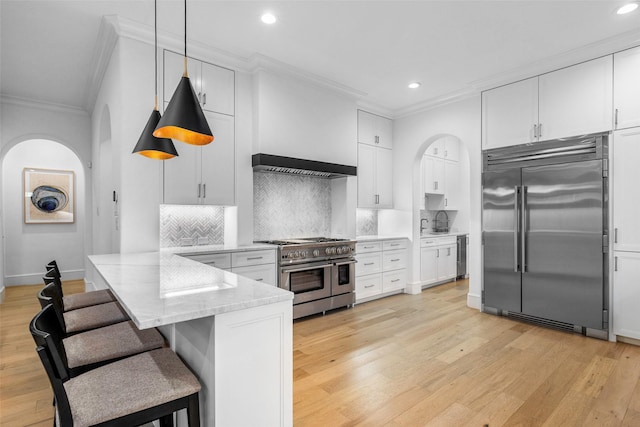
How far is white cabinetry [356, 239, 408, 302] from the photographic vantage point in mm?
4879

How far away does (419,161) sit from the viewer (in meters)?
5.58

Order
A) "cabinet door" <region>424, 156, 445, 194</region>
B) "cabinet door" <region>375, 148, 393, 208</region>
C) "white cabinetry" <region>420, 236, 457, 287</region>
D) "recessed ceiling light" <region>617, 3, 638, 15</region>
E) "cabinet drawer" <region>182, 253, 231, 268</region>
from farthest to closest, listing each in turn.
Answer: "cabinet door" <region>424, 156, 445, 194</region>
"white cabinetry" <region>420, 236, 457, 287</region>
"cabinet door" <region>375, 148, 393, 208</region>
"cabinet drawer" <region>182, 253, 231, 268</region>
"recessed ceiling light" <region>617, 3, 638, 15</region>

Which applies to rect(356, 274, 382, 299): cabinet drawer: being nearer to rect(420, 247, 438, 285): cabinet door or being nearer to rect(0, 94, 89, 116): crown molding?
rect(420, 247, 438, 285): cabinet door

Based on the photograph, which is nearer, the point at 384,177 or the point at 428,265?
the point at 384,177

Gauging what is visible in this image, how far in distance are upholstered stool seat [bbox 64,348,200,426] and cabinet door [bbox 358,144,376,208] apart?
4082 mm

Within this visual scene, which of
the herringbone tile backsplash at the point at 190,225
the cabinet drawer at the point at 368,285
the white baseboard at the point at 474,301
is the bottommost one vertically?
the white baseboard at the point at 474,301

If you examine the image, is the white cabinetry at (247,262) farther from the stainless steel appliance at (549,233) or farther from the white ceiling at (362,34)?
the stainless steel appliance at (549,233)

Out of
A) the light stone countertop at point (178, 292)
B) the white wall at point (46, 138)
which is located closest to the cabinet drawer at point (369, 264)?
the light stone countertop at point (178, 292)

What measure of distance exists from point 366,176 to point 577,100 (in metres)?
2.72

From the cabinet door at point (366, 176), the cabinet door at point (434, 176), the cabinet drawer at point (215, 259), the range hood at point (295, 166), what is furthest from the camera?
the cabinet door at point (434, 176)

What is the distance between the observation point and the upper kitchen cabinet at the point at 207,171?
11.5 feet

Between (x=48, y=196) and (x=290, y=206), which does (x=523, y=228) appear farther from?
(x=48, y=196)

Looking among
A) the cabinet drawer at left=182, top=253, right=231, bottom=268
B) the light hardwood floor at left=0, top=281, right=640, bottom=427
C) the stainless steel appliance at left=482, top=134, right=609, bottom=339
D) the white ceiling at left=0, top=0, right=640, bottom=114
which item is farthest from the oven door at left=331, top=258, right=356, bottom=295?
the white ceiling at left=0, top=0, right=640, bottom=114

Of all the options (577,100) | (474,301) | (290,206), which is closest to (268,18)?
(290,206)
